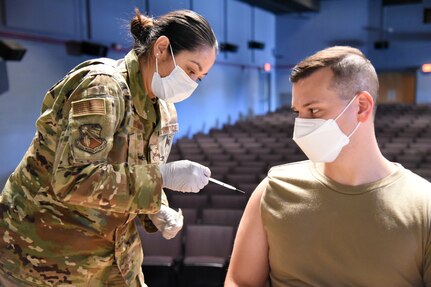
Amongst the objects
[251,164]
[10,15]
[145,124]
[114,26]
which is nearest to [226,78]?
[114,26]

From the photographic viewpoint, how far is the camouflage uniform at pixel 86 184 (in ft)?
3.60

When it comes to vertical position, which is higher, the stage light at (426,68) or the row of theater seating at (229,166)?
the stage light at (426,68)

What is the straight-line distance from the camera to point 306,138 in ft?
4.12

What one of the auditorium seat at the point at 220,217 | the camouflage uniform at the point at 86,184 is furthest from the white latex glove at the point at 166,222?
the auditorium seat at the point at 220,217

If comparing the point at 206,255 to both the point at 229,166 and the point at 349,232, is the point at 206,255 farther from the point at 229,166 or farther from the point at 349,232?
the point at 229,166

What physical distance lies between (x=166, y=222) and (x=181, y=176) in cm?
32

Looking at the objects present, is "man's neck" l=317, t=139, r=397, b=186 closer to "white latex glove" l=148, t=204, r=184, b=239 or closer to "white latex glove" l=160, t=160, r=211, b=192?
"white latex glove" l=160, t=160, r=211, b=192

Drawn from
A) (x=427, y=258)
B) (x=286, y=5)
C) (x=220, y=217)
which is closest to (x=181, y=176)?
(x=427, y=258)

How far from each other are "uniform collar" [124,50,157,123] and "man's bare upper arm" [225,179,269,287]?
16.7 inches

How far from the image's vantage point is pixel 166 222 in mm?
1566

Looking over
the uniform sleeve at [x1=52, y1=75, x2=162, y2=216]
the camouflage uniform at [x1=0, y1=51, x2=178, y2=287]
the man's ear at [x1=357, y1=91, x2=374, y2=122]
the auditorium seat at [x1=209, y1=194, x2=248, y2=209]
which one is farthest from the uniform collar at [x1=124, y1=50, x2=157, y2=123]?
the auditorium seat at [x1=209, y1=194, x2=248, y2=209]

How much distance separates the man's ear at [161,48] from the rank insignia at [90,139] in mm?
343

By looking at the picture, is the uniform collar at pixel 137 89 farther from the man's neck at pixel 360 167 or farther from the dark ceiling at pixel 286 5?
the dark ceiling at pixel 286 5

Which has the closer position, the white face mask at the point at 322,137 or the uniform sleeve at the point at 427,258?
the uniform sleeve at the point at 427,258
